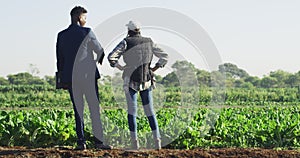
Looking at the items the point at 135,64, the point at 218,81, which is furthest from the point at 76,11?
the point at 218,81

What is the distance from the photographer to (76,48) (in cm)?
815

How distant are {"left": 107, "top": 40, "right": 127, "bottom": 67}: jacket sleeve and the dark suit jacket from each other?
13 cm

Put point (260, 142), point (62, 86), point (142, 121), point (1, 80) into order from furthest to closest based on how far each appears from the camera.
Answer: point (1, 80) → point (142, 121) → point (260, 142) → point (62, 86)

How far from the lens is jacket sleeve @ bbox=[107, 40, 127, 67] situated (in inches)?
323

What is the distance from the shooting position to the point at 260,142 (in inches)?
397

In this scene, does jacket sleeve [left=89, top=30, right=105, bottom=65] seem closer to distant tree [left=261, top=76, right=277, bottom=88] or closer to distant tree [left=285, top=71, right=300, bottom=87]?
distant tree [left=261, top=76, right=277, bottom=88]

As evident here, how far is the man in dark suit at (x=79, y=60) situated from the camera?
8141mm

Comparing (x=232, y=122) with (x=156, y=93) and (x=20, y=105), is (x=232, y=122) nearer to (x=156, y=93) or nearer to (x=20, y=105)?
(x=156, y=93)

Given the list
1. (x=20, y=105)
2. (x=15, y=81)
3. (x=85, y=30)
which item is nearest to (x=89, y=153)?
(x=85, y=30)

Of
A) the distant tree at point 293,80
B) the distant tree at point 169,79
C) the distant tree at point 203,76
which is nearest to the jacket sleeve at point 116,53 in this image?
the distant tree at point 169,79

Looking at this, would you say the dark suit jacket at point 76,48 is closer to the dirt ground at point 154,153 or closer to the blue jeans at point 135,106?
the blue jeans at point 135,106

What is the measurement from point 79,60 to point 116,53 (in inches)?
21.1

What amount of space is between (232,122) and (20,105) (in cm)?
2618

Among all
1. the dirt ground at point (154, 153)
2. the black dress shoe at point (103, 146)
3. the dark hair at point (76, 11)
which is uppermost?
the dark hair at point (76, 11)
